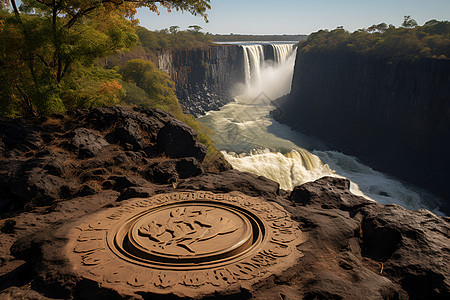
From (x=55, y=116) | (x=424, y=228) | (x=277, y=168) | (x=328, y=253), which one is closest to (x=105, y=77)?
(x=55, y=116)

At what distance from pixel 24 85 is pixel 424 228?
9611 mm

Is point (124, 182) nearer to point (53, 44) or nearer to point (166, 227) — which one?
point (166, 227)

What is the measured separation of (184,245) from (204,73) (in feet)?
164

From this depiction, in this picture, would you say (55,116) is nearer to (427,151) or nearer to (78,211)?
(78,211)

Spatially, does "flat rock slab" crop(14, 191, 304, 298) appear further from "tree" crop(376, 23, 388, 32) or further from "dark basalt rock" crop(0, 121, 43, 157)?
"tree" crop(376, 23, 388, 32)

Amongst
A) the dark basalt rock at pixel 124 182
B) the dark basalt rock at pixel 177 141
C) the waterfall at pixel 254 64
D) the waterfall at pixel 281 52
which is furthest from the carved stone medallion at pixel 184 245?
the waterfall at pixel 281 52

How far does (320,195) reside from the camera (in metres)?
6.33

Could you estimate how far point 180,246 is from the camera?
432cm

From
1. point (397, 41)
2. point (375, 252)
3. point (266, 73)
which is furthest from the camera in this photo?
point (266, 73)

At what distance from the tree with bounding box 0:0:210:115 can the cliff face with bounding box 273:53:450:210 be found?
25516mm

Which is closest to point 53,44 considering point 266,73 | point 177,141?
point 177,141

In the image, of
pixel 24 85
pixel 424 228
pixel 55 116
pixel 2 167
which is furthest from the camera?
pixel 55 116

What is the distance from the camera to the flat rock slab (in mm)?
3658

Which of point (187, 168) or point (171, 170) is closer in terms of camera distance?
point (171, 170)
